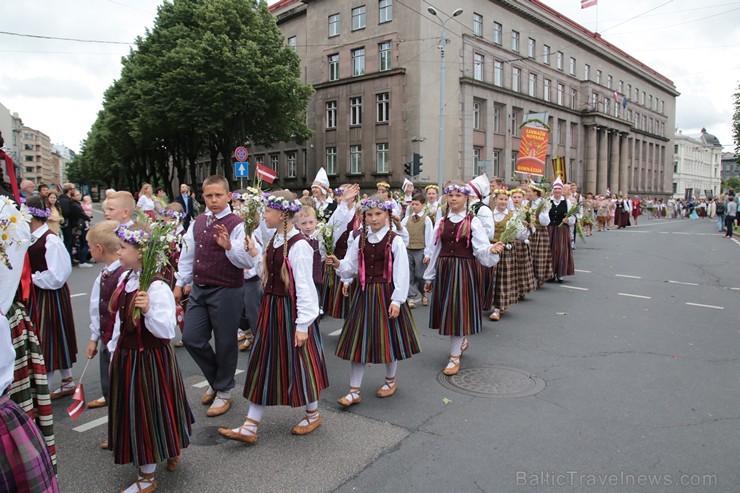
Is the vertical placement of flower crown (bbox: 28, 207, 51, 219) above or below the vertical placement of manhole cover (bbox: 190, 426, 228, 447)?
above

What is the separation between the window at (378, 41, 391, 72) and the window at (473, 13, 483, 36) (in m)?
7.05

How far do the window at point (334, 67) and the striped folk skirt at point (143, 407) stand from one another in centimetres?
3892

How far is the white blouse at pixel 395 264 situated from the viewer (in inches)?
199

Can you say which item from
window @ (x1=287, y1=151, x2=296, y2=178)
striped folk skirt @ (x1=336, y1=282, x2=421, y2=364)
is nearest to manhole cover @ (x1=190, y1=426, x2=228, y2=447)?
striped folk skirt @ (x1=336, y1=282, x2=421, y2=364)

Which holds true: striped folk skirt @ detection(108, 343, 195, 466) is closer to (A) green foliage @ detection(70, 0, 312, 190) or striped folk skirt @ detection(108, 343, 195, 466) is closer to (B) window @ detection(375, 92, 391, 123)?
(A) green foliage @ detection(70, 0, 312, 190)

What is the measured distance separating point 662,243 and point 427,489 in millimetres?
21594

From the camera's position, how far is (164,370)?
353 centimetres

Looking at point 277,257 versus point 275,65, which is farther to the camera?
point 275,65

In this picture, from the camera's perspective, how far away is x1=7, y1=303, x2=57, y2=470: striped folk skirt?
3131 millimetres

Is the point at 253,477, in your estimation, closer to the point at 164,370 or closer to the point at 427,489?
the point at 164,370

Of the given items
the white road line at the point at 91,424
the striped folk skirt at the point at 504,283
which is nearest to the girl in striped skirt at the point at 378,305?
the white road line at the point at 91,424

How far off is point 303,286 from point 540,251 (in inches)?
327

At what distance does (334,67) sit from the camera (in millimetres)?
40375

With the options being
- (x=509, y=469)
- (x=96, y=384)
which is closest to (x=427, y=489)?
(x=509, y=469)
